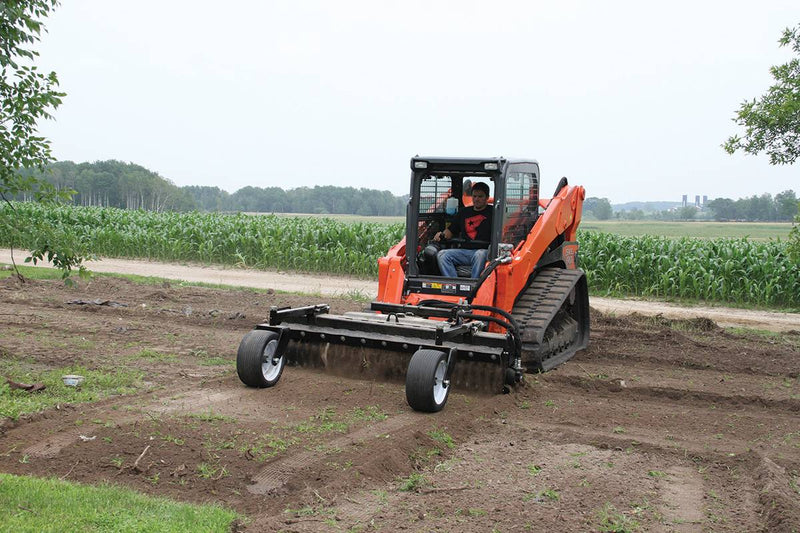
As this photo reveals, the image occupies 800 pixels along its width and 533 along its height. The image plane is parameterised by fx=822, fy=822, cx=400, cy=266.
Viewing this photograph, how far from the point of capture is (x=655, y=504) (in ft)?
A: 17.7

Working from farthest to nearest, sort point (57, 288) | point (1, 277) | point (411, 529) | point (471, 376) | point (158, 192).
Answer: point (158, 192) < point (1, 277) < point (57, 288) < point (471, 376) < point (411, 529)

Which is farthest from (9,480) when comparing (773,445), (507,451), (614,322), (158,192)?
(158,192)

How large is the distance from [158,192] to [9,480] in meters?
37.0

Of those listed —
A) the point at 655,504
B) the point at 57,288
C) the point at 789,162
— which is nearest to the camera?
the point at 655,504

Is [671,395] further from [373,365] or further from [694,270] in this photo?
[694,270]

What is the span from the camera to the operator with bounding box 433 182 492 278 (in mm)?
9773

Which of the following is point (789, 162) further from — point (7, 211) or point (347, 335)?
point (7, 211)

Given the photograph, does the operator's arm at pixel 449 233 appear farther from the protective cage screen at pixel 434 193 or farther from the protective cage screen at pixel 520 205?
the protective cage screen at pixel 520 205

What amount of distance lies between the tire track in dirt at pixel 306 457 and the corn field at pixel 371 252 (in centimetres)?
1140

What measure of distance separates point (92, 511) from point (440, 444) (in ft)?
8.91

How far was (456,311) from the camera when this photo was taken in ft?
27.5

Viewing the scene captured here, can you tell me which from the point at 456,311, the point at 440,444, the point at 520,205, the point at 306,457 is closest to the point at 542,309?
the point at 520,205

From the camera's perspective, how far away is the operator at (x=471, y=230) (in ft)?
32.1

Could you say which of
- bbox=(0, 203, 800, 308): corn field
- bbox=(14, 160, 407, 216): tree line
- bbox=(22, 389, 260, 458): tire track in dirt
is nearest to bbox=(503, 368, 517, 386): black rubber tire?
bbox=(22, 389, 260, 458): tire track in dirt
